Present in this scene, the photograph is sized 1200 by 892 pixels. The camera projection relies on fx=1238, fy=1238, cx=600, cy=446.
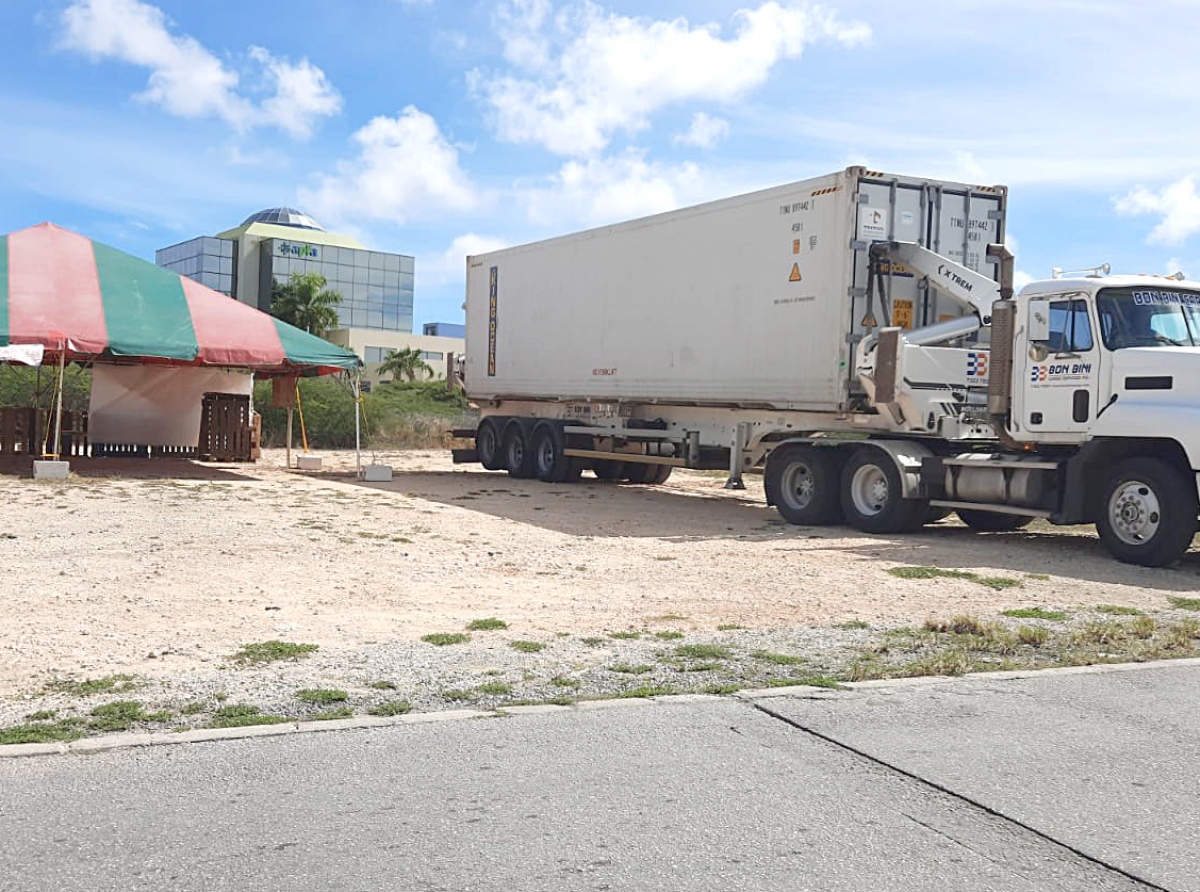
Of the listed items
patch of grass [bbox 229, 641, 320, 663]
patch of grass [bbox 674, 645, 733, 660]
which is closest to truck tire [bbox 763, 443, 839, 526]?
patch of grass [bbox 674, 645, 733, 660]

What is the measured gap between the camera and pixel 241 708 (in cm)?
605

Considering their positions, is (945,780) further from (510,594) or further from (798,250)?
(798,250)

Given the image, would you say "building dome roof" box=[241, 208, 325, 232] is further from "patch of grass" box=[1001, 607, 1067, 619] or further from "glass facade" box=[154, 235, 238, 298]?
"patch of grass" box=[1001, 607, 1067, 619]

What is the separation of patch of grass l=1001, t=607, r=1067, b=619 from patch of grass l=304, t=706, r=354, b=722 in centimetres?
556

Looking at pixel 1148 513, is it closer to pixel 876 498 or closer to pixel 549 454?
pixel 876 498

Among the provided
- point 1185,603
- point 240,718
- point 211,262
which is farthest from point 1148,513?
point 211,262

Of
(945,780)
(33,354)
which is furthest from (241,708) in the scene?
(33,354)

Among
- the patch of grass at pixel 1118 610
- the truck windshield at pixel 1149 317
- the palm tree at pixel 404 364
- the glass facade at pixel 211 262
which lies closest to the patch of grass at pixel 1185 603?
the patch of grass at pixel 1118 610

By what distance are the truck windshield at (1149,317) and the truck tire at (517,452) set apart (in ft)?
43.3

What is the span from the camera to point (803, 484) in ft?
55.5

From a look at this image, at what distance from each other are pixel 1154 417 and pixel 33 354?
16.1 metres

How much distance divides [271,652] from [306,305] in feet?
199

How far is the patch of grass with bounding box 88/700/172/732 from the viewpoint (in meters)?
5.69

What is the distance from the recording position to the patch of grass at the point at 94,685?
6.30m
